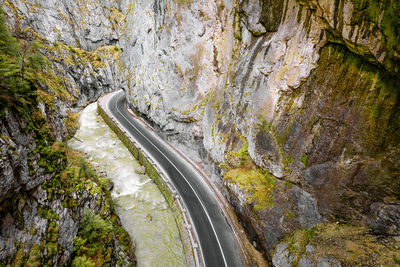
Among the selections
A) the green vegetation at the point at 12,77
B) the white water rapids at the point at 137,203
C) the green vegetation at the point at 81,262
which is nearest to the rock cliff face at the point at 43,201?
the green vegetation at the point at 81,262

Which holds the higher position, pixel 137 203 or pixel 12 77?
pixel 12 77

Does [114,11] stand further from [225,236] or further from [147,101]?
[225,236]

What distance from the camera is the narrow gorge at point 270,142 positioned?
375 inches

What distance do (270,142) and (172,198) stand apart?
477 inches

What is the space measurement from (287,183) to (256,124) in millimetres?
5982

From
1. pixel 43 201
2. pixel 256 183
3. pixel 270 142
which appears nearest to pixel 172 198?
pixel 256 183

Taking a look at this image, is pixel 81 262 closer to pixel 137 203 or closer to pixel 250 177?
pixel 137 203

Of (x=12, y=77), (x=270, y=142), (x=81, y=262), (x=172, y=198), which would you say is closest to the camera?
(x=12, y=77)

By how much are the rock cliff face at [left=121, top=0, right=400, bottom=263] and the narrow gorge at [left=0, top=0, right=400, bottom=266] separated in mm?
82

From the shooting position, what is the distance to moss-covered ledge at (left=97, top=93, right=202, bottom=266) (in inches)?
649

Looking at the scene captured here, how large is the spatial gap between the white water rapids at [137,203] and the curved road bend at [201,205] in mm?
2565

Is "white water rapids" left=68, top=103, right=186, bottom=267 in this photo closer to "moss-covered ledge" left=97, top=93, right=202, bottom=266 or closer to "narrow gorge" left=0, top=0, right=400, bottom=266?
"moss-covered ledge" left=97, top=93, right=202, bottom=266

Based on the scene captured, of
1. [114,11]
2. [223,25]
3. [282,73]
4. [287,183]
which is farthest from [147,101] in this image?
[114,11]

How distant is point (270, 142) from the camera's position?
1680cm
